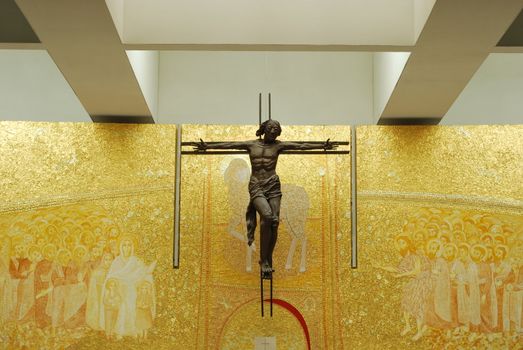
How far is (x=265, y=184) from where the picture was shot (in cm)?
864

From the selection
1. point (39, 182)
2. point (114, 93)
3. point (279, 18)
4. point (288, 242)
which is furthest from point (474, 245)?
point (39, 182)

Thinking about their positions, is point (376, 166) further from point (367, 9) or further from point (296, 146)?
point (367, 9)

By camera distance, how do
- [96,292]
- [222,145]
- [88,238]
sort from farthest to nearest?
[88,238]
[96,292]
[222,145]

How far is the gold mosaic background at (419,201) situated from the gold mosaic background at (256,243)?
0.23 meters

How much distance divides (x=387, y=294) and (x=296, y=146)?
220cm

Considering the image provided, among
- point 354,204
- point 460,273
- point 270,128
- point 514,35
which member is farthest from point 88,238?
point 514,35

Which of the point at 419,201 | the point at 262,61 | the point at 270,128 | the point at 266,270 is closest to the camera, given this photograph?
the point at 270,128

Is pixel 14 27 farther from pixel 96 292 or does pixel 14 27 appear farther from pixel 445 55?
pixel 445 55

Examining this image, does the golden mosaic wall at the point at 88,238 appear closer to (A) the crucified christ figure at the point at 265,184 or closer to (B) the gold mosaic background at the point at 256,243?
(B) the gold mosaic background at the point at 256,243

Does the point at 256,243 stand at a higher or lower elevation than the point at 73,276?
higher

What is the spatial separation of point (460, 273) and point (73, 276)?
4.56m

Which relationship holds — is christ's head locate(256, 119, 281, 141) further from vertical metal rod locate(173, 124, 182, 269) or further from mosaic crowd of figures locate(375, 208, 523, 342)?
mosaic crowd of figures locate(375, 208, 523, 342)

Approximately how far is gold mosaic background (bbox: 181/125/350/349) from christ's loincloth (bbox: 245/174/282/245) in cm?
89

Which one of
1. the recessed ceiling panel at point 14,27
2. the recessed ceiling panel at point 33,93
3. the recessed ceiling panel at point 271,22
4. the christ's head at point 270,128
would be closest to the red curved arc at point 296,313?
the christ's head at point 270,128
